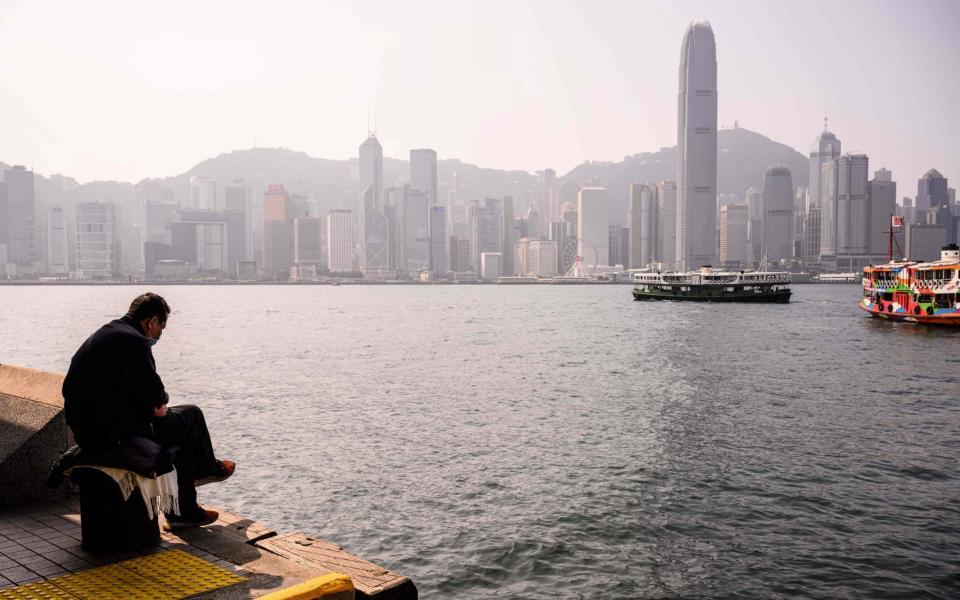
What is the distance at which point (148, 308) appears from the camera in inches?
272

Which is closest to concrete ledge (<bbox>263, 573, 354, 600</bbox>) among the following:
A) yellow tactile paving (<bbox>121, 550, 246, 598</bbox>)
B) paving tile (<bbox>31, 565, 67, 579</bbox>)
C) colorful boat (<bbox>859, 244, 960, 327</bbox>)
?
yellow tactile paving (<bbox>121, 550, 246, 598</bbox>)

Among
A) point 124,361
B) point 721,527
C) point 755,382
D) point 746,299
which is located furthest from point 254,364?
point 746,299

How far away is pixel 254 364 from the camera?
128 feet

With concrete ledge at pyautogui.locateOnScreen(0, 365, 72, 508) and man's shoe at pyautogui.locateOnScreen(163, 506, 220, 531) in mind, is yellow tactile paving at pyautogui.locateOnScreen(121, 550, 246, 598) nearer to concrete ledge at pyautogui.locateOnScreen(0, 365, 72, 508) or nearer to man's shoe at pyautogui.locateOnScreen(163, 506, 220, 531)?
man's shoe at pyautogui.locateOnScreen(163, 506, 220, 531)

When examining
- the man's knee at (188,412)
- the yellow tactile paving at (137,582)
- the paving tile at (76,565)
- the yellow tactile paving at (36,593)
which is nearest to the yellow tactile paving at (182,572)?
the yellow tactile paving at (137,582)

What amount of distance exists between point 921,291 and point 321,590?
7653 centimetres

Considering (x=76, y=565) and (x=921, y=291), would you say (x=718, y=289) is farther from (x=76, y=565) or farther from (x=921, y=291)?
(x=76, y=565)

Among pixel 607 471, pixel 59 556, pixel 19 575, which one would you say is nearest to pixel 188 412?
pixel 59 556

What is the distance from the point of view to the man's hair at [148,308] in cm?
687

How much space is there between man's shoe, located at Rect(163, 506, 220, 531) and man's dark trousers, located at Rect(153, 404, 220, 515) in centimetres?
6

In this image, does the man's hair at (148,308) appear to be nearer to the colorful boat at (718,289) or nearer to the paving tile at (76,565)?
the paving tile at (76,565)

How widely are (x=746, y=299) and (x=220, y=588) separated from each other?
4974 inches

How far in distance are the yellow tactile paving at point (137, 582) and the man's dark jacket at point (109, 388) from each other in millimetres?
1111

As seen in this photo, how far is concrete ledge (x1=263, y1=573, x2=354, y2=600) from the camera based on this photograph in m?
5.25
